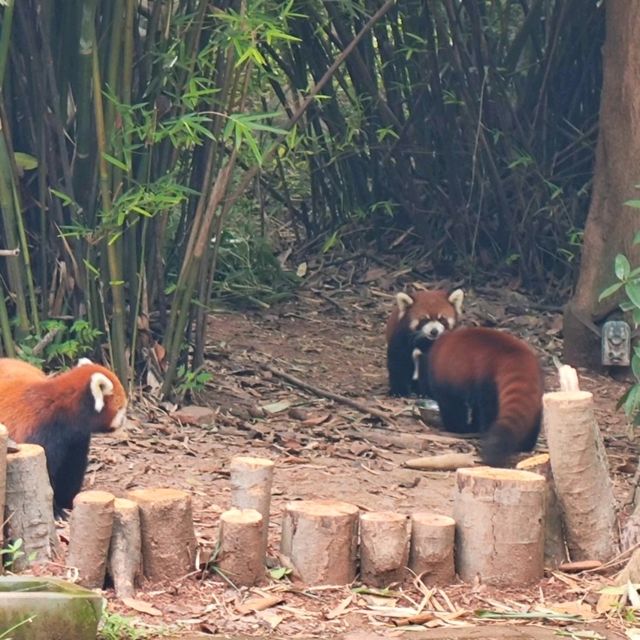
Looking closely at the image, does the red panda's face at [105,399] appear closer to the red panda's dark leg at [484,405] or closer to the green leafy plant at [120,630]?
the green leafy plant at [120,630]

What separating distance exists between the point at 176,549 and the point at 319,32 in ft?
13.5

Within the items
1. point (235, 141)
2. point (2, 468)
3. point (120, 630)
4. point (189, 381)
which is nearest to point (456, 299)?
point (189, 381)

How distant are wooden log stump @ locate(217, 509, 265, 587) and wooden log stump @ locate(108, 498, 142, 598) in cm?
22

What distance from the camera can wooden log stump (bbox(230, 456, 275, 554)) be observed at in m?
3.53

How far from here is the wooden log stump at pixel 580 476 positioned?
3559mm

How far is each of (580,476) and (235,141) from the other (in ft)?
6.45

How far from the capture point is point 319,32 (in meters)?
6.91

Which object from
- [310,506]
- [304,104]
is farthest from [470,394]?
[310,506]

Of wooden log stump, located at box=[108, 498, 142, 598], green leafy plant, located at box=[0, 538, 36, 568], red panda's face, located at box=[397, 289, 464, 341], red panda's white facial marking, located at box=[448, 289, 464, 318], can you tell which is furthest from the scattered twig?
green leafy plant, located at box=[0, 538, 36, 568]

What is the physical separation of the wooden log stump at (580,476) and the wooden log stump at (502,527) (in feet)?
0.41

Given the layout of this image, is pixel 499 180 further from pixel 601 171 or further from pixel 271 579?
pixel 271 579

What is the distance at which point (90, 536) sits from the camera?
10.7ft

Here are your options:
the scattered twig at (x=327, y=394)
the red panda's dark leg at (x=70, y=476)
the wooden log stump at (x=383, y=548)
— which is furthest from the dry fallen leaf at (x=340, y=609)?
the scattered twig at (x=327, y=394)

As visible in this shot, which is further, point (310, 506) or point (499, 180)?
point (499, 180)
